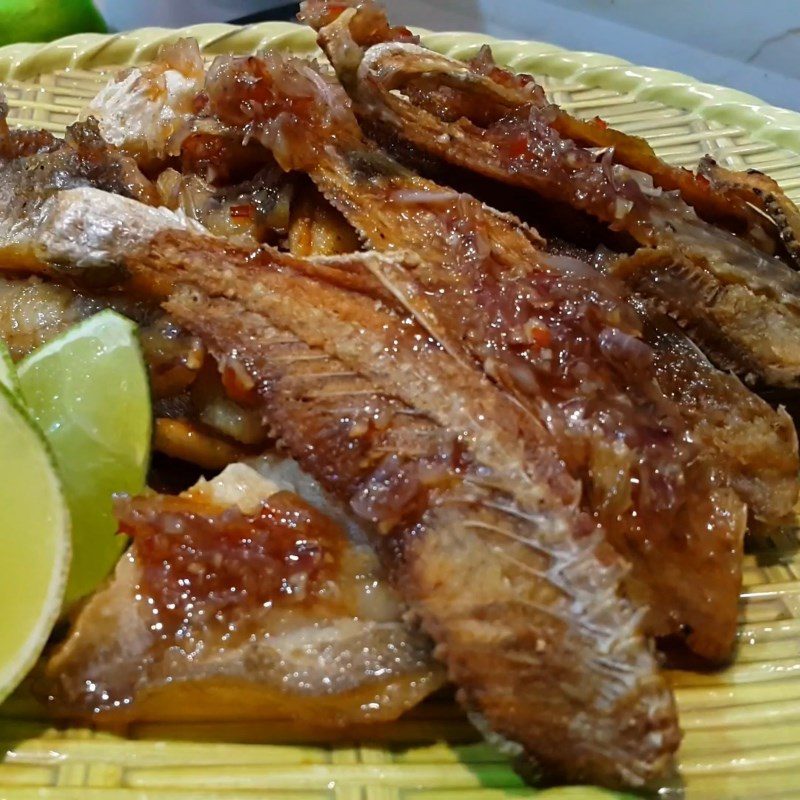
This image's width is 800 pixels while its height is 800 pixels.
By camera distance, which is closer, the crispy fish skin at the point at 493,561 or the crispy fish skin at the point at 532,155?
the crispy fish skin at the point at 493,561

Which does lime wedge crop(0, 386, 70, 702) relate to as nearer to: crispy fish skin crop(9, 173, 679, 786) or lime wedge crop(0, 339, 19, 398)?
lime wedge crop(0, 339, 19, 398)

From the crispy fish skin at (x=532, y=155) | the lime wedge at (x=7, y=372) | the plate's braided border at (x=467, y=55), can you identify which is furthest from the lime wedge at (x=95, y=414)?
the plate's braided border at (x=467, y=55)

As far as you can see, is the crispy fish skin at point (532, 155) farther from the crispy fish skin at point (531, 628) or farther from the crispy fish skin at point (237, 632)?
the crispy fish skin at point (237, 632)

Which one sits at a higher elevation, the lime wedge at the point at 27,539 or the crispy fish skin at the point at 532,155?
the crispy fish skin at the point at 532,155

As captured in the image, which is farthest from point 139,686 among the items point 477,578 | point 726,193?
point 726,193

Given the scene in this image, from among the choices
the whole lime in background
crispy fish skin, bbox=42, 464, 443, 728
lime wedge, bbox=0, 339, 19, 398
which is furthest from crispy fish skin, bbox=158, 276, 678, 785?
the whole lime in background

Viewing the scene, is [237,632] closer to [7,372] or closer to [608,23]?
[7,372]

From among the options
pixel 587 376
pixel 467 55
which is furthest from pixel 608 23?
pixel 587 376
